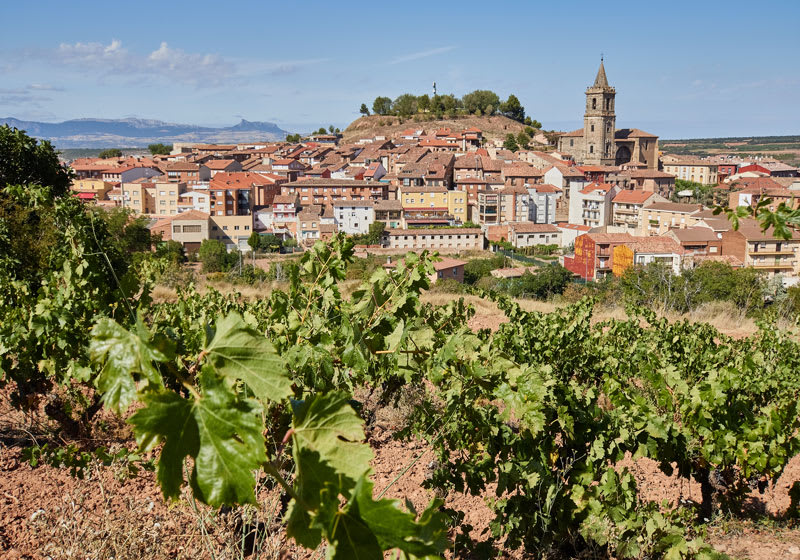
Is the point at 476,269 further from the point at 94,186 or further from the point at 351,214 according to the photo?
the point at 94,186

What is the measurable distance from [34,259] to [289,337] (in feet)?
21.7

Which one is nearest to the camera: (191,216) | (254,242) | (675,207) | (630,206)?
(254,242)

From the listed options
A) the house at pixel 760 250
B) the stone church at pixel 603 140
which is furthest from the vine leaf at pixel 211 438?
the stone church at pixel 603 140

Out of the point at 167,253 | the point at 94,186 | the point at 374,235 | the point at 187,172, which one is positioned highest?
the point at 187,172

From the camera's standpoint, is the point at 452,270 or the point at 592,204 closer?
the point at 452,270

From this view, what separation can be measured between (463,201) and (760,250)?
841 inches

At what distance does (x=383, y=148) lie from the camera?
6950 cm

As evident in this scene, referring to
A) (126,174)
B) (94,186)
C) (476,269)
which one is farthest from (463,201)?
(94,186)

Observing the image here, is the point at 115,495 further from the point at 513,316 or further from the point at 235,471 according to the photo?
the point at 513,316

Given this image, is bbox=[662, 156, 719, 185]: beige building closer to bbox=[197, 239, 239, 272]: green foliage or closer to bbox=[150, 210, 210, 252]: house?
bbox=[150, 210, 210, 252]: house

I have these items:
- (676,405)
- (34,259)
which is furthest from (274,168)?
(676,405)

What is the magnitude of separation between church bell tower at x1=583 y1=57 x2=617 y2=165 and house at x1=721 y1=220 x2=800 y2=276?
3400cm

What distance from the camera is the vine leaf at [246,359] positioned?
96 cm

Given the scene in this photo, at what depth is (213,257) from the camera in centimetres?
3597
